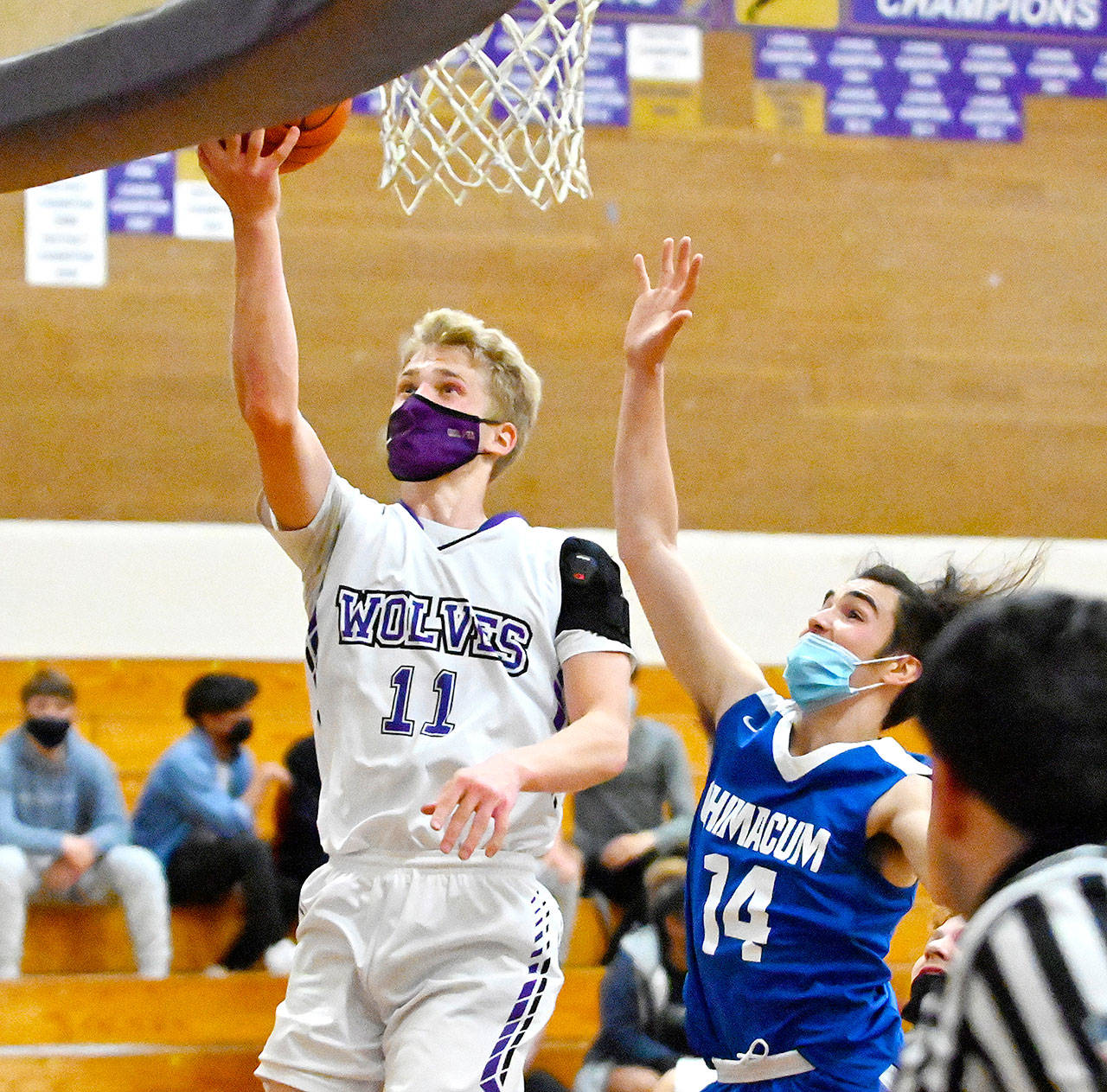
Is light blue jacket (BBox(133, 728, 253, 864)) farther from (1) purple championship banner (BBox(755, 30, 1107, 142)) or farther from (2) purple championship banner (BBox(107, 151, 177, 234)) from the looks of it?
(1) purple championship banner (BBox(755, 30, 1107, 142))

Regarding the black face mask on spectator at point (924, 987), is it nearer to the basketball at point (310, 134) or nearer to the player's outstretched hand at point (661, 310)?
the player's outstretched hand at point (661, 310)

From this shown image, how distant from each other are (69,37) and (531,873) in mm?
1714

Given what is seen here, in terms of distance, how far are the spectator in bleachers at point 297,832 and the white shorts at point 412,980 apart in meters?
3.10

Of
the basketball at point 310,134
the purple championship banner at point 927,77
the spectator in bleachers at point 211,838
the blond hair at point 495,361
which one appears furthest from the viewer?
the purple championship banner at point 927,77

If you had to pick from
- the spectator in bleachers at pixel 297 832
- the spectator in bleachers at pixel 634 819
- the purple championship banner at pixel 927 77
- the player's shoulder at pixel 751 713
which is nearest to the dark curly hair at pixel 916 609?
the player's shoulder at pixel 751 713

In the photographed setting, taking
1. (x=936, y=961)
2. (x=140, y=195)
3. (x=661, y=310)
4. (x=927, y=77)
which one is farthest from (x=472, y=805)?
(x=927, y=77)

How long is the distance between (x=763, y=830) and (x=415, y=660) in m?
0.78

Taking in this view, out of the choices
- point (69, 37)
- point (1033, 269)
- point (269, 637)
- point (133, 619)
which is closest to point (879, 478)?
point (1033, 269)

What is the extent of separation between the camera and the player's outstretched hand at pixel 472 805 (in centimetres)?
224

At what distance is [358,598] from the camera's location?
284 cm

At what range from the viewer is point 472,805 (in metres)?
2.26

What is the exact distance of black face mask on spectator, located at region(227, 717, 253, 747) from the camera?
5887 millimetres

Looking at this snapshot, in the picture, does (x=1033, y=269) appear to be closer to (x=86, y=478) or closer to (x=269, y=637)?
(x=269, y=637)

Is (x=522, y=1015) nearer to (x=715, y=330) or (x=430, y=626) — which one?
(x=430, y=626)
